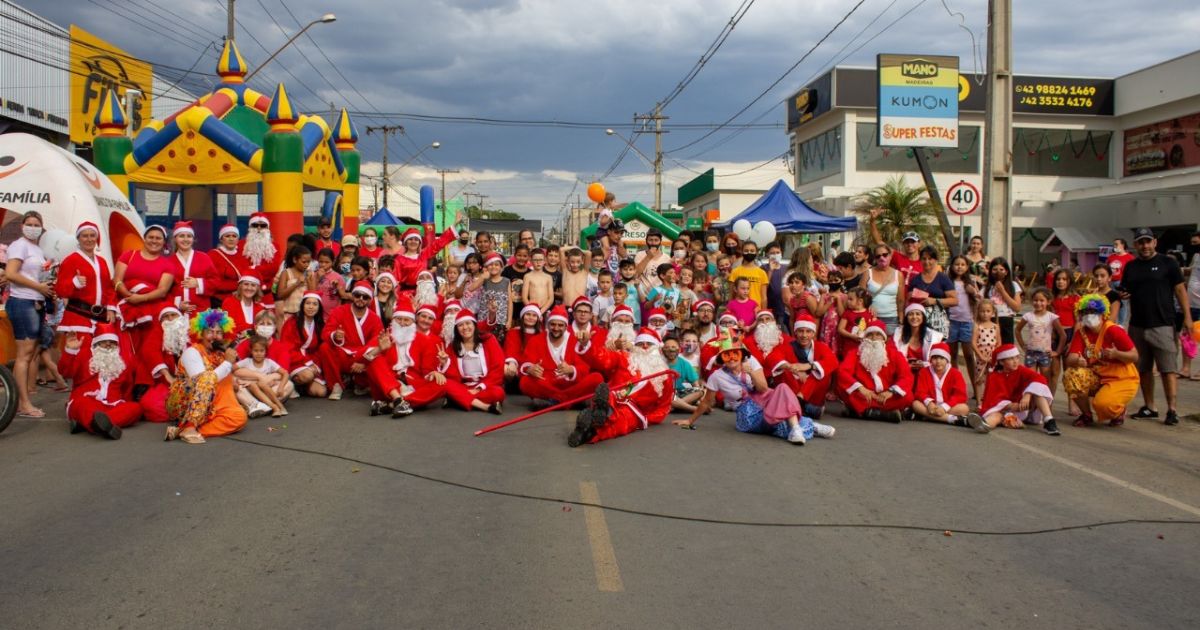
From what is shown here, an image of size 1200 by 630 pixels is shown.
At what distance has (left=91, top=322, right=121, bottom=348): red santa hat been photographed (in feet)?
25.8

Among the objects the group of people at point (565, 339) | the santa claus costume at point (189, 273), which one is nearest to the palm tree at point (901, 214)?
the group of people at point (565, 339)

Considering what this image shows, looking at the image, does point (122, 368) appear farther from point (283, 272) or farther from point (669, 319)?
point (669, 319)

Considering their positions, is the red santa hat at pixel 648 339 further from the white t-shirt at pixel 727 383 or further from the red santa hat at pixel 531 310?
the red santa hat at pixel 531 310

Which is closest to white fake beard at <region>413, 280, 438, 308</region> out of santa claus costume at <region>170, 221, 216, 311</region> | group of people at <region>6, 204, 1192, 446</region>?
group of people at <region>6, 204, 1192, 446</region>

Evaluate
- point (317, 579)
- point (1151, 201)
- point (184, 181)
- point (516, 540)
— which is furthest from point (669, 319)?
point (1151, 201)

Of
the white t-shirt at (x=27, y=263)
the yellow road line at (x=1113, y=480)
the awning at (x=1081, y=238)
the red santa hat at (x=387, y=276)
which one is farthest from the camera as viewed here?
the awning at (x=1081, y=238)

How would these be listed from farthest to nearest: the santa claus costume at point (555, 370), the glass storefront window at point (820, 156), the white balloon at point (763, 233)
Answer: the glass storefront window at point (820, 156)
the white balloon at point (763, 233)
the santa claus costume at point (555, 370)

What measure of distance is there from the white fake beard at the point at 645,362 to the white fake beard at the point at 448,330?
6.82ft

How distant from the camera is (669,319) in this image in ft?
35.8

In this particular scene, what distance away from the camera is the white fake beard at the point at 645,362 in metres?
8.86

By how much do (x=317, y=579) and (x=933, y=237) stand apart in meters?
27.2

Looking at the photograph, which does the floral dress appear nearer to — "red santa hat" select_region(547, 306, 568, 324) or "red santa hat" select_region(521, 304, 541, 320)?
"red santa hat" select_region(547, 306, 568, 324)

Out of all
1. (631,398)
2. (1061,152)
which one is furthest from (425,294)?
(1061,152)

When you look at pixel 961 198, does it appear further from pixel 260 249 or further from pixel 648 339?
pixel 260 249
